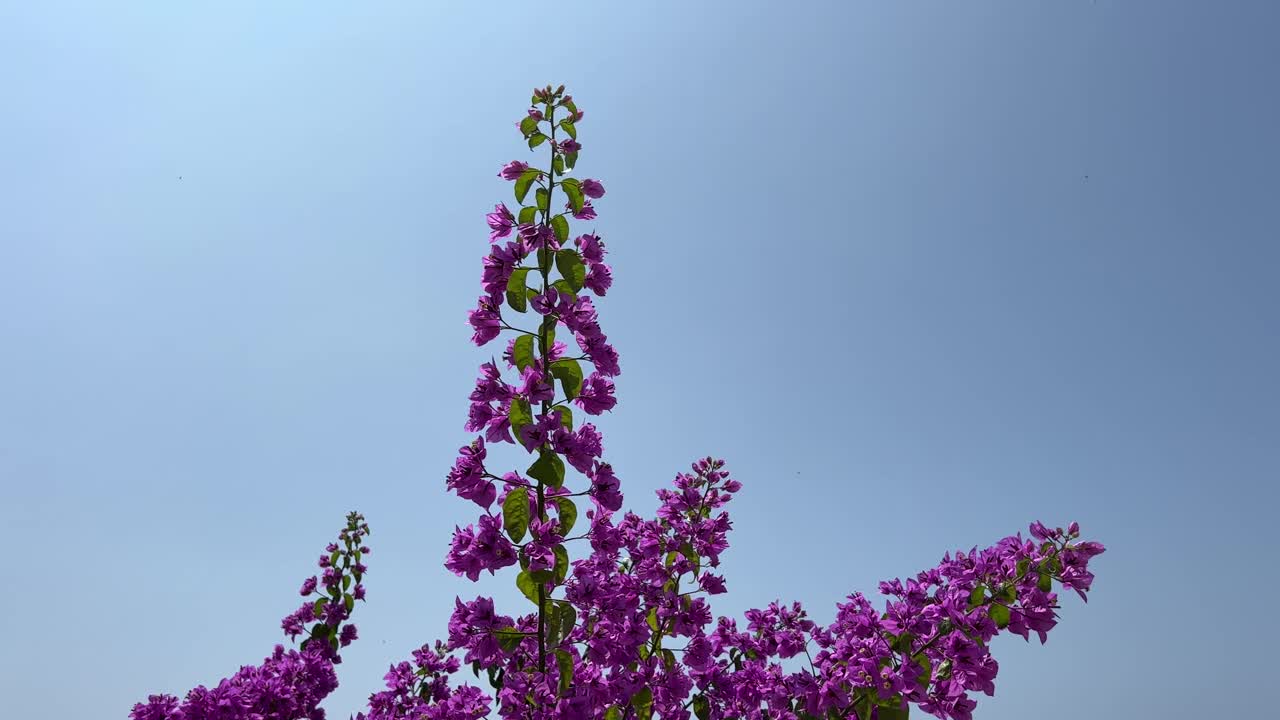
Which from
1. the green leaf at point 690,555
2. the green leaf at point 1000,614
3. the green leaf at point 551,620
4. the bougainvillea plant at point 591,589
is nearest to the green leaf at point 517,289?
the bougainvillea plant at point 591,589

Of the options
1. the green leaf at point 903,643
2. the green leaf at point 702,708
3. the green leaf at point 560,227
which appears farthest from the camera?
the green leaf at point 702,708

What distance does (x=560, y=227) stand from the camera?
15.8 ft

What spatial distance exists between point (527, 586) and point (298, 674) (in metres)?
6.49

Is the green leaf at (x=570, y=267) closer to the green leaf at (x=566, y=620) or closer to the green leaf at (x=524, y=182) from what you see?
the green leaf at (x=524, y=182)

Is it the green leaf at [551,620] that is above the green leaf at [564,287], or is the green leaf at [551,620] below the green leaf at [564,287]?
below

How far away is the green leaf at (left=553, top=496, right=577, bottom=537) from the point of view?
450 centimetres

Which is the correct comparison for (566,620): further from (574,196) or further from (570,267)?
(574,196)

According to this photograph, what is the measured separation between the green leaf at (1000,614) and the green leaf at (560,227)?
4.02 metres

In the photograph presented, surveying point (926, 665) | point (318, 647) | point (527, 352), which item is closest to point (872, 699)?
point (926, 665)

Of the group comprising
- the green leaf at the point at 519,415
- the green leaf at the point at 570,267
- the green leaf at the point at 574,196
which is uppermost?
the green leaf at the point at 574,196

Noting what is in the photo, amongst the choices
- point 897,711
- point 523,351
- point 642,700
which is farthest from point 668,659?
point 523,351

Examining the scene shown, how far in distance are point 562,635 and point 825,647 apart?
9.67 ft

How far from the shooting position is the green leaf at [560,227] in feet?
15.7

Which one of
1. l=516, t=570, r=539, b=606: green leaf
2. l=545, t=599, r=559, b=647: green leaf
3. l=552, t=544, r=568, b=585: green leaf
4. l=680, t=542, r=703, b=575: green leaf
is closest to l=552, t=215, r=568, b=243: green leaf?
l=552, t=544, r=568, b=585: green leaf
